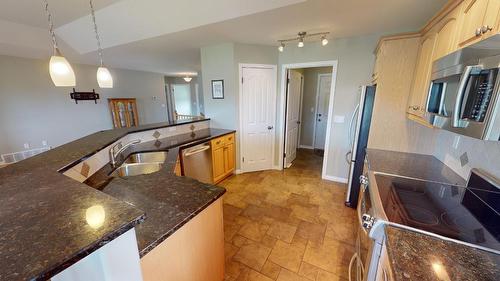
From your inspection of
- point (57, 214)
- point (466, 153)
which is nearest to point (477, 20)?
point (466, 153)

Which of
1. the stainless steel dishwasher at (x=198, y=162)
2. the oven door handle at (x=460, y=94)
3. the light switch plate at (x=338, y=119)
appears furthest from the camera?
the light switch plate at (x=338, y=119)

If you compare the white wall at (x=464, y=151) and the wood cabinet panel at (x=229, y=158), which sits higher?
the white wall at (x=464, y=151)

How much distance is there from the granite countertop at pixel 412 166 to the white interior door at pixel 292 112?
1.76m

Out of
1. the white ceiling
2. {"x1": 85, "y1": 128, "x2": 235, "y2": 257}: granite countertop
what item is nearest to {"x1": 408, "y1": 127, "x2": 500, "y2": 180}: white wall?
the white ceiling

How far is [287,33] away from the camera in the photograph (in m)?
2.59

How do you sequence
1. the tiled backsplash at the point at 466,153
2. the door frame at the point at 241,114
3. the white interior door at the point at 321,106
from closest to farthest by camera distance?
the tiled backsplash at the point at 466,153
the door frame at the point at 241,114
the white interior door at the point at 321,106

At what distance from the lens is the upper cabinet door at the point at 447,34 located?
123 centimetres

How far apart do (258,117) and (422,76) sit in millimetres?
2294

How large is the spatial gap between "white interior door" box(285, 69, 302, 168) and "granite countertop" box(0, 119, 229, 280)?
2.72 m

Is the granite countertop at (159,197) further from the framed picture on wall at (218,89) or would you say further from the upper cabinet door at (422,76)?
the framed picture on wall at (218,89)

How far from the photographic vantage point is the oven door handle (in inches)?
34.6

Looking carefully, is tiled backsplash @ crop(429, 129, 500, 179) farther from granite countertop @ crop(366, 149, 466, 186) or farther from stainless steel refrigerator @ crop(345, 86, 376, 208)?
stainless steel refrigerator @ crop(345, 86, 376, 208)

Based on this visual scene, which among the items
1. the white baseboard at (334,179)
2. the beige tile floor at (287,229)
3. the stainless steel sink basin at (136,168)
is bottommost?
the beige tile floor at (287,229)

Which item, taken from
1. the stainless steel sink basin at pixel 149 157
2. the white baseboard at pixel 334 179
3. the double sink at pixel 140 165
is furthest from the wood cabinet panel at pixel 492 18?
the white baseboard at pixel 334 179
